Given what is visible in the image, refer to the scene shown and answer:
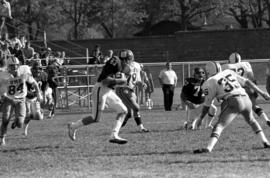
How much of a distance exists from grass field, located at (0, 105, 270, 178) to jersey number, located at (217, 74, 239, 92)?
114 cm

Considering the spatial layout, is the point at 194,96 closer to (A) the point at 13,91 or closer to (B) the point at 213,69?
(B) the point at 213,69

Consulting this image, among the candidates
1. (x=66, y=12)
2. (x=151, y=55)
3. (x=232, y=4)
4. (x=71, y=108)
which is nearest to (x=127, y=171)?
(x=71, y=108)

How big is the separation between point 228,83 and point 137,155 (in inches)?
80.5

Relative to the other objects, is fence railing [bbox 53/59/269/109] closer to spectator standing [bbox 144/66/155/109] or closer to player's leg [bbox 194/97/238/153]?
spectator standing [bbox 144/66/155/109]

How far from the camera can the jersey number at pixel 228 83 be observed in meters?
11.7

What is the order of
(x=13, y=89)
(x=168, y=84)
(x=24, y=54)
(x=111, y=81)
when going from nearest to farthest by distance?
1. (x=111, y=81)
2. (x=13, y=89)
3. (x=168, y=84)
4. (x=24, y=54)

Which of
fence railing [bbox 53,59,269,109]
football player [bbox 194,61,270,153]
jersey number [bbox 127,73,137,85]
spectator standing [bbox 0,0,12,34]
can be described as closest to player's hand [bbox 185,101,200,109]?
jersey number [bbox 127,73,137,85]

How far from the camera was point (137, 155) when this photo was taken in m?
11.9

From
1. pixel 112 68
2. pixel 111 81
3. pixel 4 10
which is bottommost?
pixel 111 81

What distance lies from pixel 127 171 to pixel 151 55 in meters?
32.1

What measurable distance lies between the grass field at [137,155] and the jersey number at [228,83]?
1.14 m

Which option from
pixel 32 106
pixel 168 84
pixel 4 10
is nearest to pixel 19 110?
pixel 32 106

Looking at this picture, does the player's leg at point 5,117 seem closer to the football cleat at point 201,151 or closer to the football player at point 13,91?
the football player at point 13,91

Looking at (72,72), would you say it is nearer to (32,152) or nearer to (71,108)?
(71,108)
